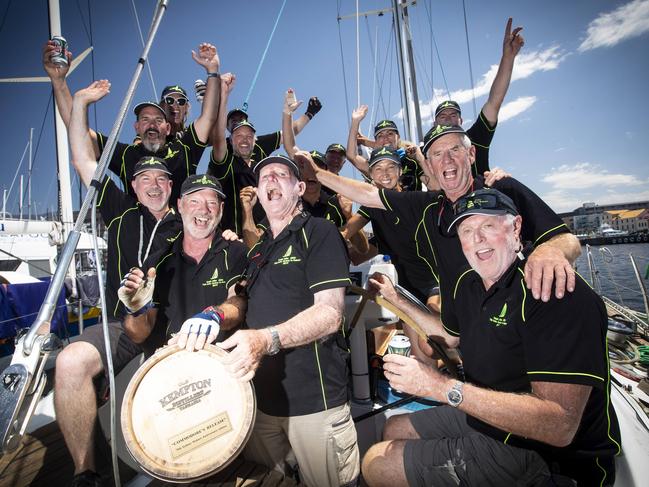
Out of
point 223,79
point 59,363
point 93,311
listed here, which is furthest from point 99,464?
point 93,311

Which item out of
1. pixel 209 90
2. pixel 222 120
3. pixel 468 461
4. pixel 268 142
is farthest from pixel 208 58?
pixel 468 461

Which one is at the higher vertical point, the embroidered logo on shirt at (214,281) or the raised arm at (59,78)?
the raised arm at (59,78)

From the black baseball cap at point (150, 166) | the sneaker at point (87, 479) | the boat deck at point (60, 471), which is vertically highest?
the black baseball cap at point (150, 166)

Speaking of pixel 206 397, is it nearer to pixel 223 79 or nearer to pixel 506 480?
pixel 506 480

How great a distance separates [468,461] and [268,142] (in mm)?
4849

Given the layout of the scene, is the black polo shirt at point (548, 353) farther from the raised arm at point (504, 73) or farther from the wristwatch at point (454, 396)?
the raised arm at point (504, 73)

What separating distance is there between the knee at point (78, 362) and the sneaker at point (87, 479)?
0.67m

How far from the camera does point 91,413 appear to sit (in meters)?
2.49

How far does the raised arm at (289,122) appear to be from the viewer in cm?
470

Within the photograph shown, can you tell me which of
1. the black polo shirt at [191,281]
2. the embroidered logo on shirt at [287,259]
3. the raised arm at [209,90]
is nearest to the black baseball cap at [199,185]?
the black polo shirt at [191,281]

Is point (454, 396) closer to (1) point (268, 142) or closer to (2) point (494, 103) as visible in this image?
(2) point (494, 103)

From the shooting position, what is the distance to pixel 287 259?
2.37m

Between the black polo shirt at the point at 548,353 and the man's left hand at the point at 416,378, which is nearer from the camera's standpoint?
the black polo shirt at the point at 548,353

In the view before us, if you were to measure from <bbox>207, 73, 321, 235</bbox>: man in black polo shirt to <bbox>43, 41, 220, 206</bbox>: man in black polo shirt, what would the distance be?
0.27 meters
